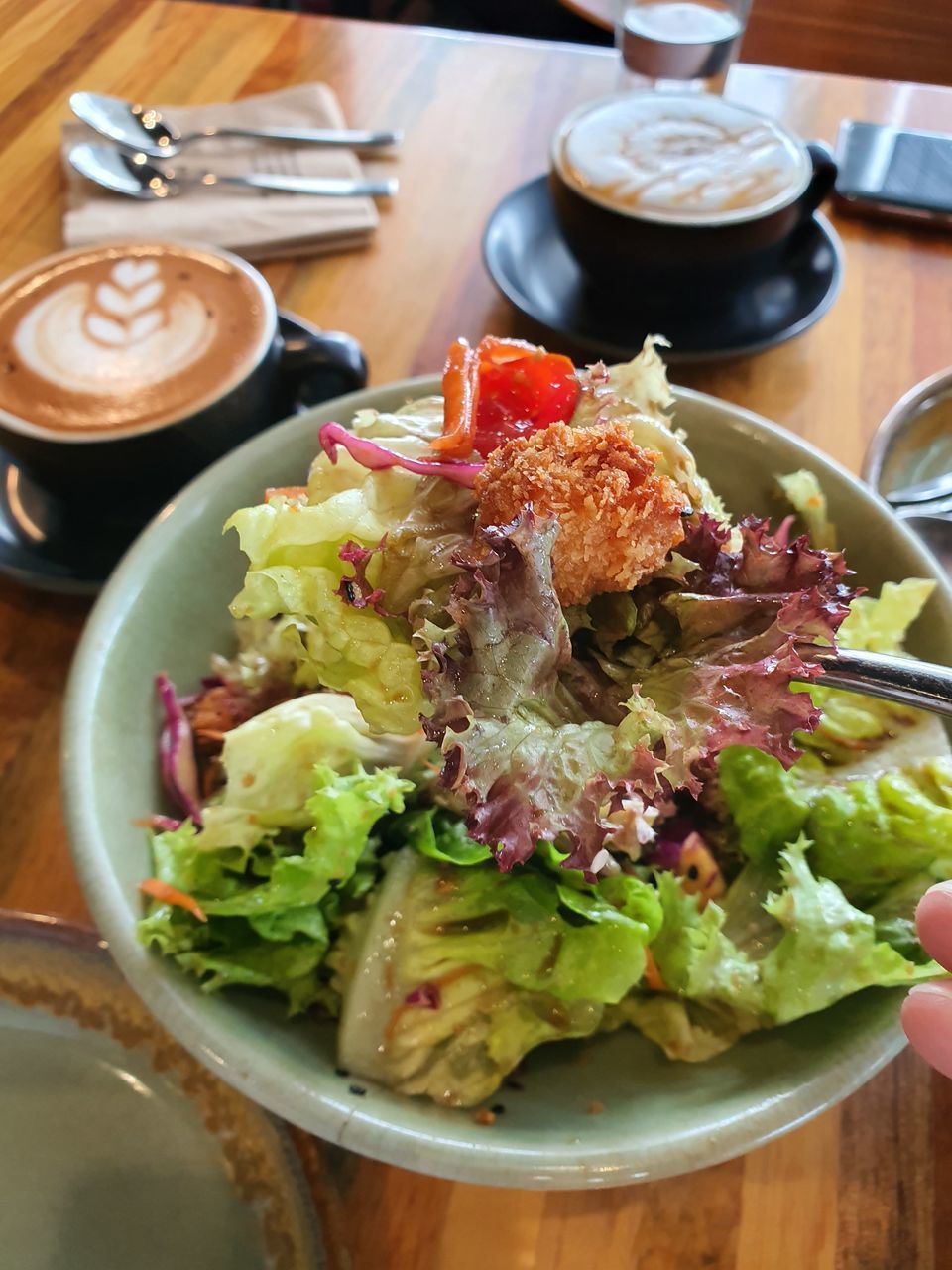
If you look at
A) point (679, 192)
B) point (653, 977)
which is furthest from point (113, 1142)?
point (679, 192)

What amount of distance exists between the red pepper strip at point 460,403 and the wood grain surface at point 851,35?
1.71 meters

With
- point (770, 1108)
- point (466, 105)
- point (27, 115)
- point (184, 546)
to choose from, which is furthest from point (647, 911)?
point (466, 105)

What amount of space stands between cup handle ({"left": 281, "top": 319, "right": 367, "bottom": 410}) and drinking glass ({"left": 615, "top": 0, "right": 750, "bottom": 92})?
3.30ft

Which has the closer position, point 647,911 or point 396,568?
point 396,568

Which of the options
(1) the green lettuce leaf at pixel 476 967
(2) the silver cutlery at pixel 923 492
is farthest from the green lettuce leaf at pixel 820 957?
(2) the silver cutlery at pixel 923 492

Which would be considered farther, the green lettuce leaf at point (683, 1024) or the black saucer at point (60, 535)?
the black saucer at point (60, 535)

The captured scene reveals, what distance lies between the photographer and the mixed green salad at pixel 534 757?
22.5 inches

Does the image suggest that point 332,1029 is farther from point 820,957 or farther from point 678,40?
point 678,40

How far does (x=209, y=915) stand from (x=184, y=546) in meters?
0.37

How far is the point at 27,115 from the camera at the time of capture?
26.6 inches

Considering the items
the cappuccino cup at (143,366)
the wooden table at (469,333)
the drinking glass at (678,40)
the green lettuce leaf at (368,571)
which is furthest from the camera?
the drinking glass at (678,40)

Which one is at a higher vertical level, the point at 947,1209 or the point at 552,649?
the point at 552,649

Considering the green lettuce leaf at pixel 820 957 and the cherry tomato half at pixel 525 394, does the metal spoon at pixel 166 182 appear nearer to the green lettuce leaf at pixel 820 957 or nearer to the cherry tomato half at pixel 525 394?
the cherry tomato half at pixel 525 394

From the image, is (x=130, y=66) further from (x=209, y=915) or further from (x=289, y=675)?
(x=209, y=915)
